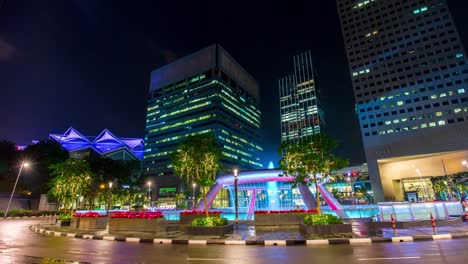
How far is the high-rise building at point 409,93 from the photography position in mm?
72750

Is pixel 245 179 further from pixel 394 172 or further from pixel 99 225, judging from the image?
pixel 394 172

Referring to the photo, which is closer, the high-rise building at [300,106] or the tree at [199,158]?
the tree at [199,158]

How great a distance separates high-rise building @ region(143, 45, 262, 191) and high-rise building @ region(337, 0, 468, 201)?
65007 mm

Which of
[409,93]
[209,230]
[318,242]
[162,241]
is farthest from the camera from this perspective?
[409,93]

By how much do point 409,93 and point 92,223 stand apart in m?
94.1

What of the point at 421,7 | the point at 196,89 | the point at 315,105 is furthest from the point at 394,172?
the point at 196,89

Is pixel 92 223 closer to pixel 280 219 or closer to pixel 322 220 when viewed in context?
pixel 280 219

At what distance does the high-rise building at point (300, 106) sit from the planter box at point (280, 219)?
131296mm

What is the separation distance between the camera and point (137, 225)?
17859 millimetres

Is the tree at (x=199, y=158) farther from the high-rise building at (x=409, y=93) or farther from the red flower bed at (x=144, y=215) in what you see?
the high-rise building at (x=409, y=93)

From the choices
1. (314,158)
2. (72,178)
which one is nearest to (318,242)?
(314,158)

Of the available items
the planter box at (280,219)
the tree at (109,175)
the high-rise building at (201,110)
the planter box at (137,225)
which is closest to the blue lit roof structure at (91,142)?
the high-rise building at (201,110)

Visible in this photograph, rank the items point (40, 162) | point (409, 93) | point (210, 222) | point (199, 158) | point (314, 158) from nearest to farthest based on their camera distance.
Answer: point (210, 222)
point (314, 158)
point (199, 158)
point (40, 162)
point (409, 93)

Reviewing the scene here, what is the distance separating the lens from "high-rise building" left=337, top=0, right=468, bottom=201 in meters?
72.8
